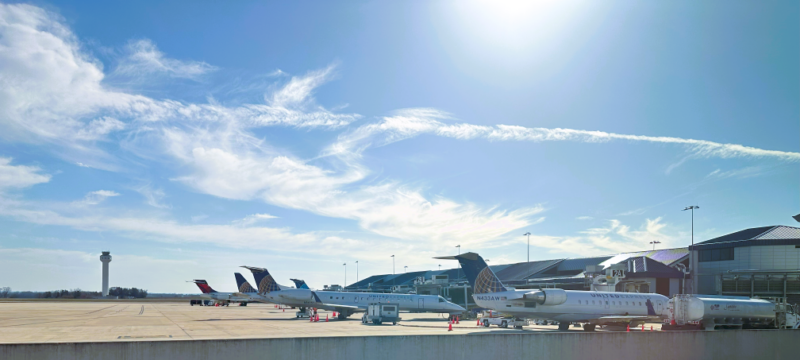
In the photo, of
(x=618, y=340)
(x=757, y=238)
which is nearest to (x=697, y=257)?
(x=757, y=238)

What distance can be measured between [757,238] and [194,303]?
96373mm

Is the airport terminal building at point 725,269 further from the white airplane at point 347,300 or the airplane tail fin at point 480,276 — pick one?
the airplane tail fin at point 480,276

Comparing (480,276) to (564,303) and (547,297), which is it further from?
(564,303)

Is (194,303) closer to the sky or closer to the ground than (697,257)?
closer to the ground

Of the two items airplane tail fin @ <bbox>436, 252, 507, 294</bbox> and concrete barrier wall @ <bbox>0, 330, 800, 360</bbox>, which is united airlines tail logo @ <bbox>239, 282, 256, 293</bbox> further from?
concrete barrier wall @ <bbox>0, 330, 800, 360</bbox>

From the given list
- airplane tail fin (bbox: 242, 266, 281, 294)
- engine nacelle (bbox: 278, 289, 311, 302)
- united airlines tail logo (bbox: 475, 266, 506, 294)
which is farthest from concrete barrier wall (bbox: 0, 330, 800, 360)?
airplane tail fin (bbox: 242, 266, 281, 294)

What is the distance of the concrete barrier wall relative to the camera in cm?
1512

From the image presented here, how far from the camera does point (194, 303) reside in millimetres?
110125

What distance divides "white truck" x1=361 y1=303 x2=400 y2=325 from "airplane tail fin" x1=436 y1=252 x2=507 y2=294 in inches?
391

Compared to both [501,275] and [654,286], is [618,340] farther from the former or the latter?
[501,275]

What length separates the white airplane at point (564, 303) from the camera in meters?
37.1

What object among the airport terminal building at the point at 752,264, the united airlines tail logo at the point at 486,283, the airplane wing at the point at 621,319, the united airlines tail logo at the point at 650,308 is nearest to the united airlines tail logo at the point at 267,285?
the united airlines tail logo at the point at 486,283

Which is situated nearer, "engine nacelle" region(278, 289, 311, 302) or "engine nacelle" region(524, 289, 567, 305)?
"engine nacelle" region(524, 289, 567, 305)

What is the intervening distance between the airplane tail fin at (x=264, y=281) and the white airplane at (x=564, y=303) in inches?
1089
